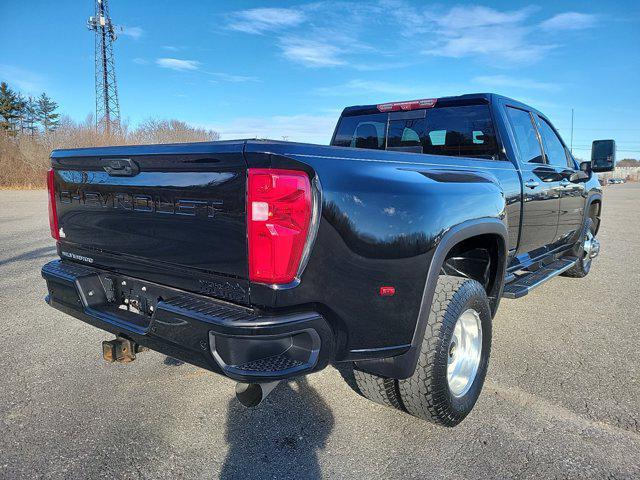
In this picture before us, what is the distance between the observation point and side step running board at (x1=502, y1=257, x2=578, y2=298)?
3.61 meters

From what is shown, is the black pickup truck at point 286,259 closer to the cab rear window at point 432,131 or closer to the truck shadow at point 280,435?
the truck shadow at point 280,435

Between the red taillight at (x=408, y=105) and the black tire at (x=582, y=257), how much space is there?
2759 mm

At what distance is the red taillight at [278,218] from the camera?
189 cm

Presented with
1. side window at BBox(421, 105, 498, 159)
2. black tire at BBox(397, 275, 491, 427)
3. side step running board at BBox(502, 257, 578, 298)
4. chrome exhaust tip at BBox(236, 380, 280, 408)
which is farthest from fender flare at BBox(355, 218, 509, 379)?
side window at BBox(421, 105, 498, 159)

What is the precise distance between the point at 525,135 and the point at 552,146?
0.83 meters

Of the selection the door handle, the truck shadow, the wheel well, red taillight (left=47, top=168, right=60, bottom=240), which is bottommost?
the truck shadow

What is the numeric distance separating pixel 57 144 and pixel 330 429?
43474 millimetres

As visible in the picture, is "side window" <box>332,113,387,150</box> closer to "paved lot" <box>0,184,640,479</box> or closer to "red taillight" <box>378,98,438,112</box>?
"red taillight" <box>378,98,438,112</box>

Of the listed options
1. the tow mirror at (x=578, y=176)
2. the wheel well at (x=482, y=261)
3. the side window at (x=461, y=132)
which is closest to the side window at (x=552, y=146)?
the tow mirror at (x=578, y=176)

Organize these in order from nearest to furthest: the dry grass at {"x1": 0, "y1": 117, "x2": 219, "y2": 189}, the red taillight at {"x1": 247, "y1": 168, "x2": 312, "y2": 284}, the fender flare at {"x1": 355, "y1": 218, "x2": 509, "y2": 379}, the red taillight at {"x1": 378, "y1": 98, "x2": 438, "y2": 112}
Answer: the red taillight at {"x1": 247, "y1": 168, "x2": 312, "y2": 284}, the fender flare at {"x1": 355, "y1": 218, "x2": 509, "y2": 379}, the red taillight at {"x1": 378, "y1": 98, "x2": 438, "y2": 112}, the dry grass at {"x1": 0, "y1": 117, "x2": 219, "y2": 189}

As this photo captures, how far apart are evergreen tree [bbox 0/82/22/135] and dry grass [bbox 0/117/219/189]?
1248 cm

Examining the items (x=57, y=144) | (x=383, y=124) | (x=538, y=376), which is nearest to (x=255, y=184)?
(x=538, y=376)

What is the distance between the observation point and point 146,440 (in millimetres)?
2562

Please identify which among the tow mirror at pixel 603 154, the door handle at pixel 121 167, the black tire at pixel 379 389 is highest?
the tow mirror at pixel 603 154
